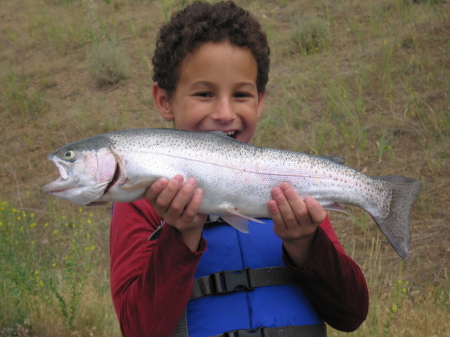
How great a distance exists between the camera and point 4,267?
4.34 meters

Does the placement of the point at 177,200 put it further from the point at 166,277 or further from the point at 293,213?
the point at 293,213

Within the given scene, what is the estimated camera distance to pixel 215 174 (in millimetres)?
2080

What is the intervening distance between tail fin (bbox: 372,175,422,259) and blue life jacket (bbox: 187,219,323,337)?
18.3 inches

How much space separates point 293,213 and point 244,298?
464 millimetres

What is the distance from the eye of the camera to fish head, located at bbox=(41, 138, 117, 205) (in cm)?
198

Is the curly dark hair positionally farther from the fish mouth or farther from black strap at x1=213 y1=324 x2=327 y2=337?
black strap at x1=213 y1=324 x2=327 y2=337

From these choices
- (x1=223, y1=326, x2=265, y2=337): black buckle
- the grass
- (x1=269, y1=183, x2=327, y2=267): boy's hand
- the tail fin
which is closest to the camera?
(x1=269, y1=183, x2=327, y2=267): boy's hand

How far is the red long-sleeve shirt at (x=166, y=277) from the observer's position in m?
2.07

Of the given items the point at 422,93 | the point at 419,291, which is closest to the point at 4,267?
the point at 419,291

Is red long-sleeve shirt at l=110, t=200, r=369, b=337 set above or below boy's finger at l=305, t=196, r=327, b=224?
below

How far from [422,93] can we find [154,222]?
16.6 ft

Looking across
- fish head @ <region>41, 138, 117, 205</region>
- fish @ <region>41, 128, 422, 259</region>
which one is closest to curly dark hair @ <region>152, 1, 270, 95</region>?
fish @ <region>41, 128, 422, 259</region>

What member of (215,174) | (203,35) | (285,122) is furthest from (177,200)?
(285,122)

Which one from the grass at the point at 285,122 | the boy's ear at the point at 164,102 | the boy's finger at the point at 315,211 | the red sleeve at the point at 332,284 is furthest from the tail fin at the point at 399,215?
the grass at the point at 285,122
